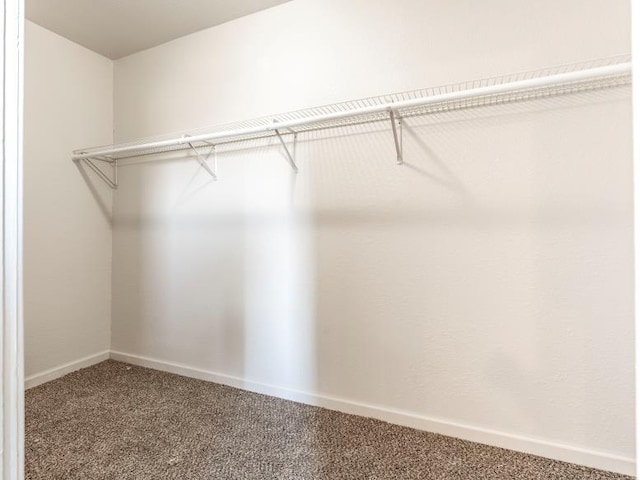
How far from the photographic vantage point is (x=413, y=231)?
1.64 m

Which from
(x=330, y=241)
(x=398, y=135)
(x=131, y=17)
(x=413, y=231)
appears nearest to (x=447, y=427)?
(x=413, y=231)

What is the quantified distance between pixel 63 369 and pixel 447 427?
2250 mm

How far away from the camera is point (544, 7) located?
1.42 m

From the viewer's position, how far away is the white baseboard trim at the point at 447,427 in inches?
53.4

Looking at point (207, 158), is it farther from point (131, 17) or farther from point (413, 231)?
point (413, 231)

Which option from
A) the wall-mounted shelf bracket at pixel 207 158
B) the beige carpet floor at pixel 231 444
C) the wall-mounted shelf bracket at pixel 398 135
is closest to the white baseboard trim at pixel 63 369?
the beige carpet floor at pixel 231 444

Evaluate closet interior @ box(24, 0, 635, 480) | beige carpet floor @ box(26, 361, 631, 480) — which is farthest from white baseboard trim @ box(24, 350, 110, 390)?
beige carpet floor @ box(26, 361, 631, 480)

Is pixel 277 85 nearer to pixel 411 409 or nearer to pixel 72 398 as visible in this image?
pixel 411 409

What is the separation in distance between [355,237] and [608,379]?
114 centimetres

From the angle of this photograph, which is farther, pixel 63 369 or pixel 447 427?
pixel 63 369

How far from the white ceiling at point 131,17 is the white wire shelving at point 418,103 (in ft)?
1.97

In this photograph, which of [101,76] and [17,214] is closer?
[17,214]

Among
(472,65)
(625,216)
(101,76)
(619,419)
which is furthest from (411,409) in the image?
(101,76)

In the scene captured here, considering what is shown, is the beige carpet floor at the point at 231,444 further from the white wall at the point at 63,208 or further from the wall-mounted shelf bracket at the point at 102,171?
the wall-mounted shelf bracket at the point at 102,171
